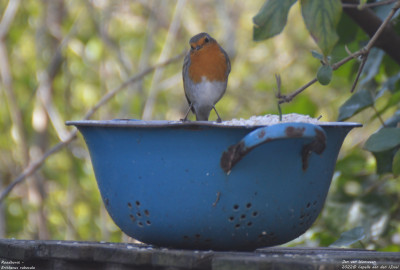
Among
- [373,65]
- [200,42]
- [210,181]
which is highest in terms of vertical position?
[200,42]

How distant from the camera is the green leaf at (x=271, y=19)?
6.98ft

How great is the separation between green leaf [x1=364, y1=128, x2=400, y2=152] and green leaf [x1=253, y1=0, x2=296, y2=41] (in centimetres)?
46

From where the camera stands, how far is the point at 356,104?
7.91ft

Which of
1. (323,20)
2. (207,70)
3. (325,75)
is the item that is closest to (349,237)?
(325,75)

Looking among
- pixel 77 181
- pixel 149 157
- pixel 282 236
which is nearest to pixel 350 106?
pixel 282 236

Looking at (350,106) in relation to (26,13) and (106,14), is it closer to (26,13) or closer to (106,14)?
(106,14)

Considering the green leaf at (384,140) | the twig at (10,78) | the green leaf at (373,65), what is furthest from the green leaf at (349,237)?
the twig at (10,78)

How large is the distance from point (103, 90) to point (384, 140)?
3.04 meters

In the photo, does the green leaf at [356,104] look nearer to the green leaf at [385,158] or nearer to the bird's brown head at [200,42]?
the green leaf at [385,158]

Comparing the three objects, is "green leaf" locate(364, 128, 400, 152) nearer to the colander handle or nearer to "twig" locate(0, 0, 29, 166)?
the colander handle

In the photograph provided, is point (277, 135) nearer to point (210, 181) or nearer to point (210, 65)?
point (210, 181)

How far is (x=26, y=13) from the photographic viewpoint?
4828mm

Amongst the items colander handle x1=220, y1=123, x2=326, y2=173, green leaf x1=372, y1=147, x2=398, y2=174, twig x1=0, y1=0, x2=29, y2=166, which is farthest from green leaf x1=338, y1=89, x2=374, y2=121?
twig x1=0, y1=0, x2=29, y2=166

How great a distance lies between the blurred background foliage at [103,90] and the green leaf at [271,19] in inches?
36.8
